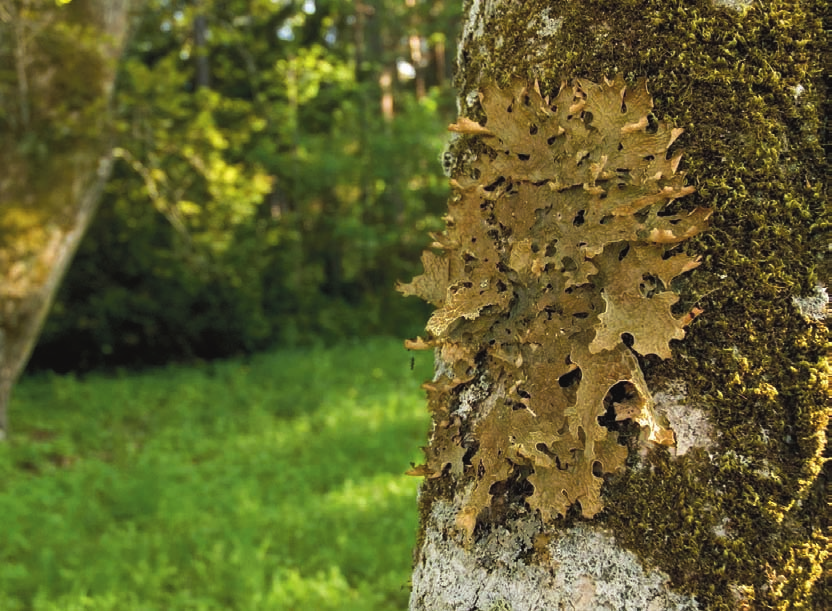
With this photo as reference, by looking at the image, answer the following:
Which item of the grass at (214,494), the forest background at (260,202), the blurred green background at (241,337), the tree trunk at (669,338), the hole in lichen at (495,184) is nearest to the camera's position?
the tree trunk at (669,338)

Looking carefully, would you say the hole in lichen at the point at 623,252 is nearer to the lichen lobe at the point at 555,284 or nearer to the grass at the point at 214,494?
the lichen lobe at the point at 555,284

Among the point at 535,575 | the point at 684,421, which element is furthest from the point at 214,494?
the point at 684,421

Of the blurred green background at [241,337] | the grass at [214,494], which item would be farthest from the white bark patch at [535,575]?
the grass at [214,494]

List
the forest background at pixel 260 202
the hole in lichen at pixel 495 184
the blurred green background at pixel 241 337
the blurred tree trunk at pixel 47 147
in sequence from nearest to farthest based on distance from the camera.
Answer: the hole in lichen at pixel 495 184, the blurred green background at pixel 241 337, the blurred tree trunk at pixel 47 147, the forest background at pixel 260 202

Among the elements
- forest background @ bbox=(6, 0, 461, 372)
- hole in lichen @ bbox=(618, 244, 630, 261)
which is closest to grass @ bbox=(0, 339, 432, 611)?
hole in lichen @ bbox=(618, 244, 630, 261)

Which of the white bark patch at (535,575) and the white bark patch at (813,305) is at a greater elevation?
the white bark patch at (813,305)

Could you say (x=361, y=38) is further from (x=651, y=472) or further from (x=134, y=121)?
(x=651, y=472)
